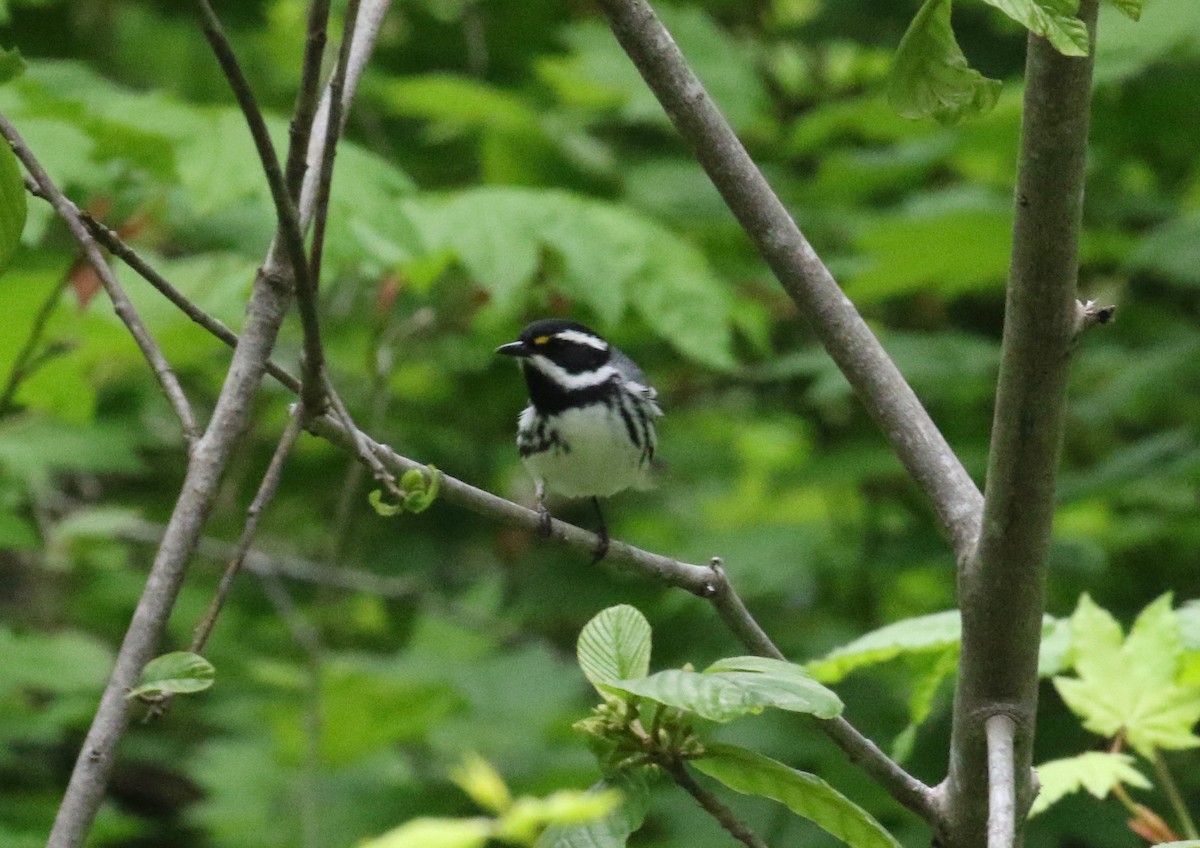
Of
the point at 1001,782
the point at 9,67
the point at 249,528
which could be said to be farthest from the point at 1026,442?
the point at 9,67

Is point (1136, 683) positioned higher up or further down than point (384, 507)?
higher up

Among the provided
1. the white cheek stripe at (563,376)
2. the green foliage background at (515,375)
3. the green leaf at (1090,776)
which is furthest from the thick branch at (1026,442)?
the white cheek stripe at (563,376)

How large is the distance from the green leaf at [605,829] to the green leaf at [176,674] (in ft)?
1.02

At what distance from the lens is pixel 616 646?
1274 millimetres

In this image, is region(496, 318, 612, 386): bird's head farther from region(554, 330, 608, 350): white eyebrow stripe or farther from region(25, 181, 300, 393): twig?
region(25, 181, 300, 393): twig

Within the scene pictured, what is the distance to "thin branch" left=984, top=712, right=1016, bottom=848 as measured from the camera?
3.87 feet

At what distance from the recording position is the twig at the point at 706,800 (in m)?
1.25

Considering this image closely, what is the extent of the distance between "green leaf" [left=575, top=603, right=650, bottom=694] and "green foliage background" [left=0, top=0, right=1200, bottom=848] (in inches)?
55.9

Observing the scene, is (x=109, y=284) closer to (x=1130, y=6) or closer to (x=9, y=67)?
(x=9, y=67)

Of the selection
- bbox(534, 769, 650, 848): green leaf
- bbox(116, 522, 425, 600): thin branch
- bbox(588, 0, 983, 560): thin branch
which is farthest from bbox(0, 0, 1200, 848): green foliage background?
bbox(534, 769, 650, 848): green leaf

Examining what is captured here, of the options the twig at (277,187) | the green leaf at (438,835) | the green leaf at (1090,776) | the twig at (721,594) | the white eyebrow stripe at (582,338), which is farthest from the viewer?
the white eyebrow stripe at (582,338)

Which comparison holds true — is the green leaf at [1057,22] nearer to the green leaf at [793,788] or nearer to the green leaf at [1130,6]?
the green leaf at [1130,6]

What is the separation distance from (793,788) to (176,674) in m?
0.54

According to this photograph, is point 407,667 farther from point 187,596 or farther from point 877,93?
point 877,93
